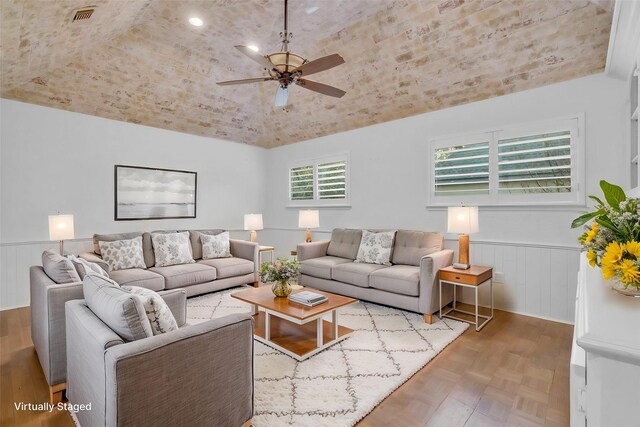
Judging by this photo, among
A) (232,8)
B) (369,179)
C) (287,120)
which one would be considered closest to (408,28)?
(232,8)

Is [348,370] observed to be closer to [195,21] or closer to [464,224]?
[464,224]

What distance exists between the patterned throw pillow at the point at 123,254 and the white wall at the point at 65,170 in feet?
2.17

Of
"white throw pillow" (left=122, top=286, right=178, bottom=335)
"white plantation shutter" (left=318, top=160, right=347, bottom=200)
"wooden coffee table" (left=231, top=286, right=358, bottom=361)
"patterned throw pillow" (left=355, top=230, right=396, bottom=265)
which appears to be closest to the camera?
"white throw pillow" (left=122, top=286, right=178, bottom=335)

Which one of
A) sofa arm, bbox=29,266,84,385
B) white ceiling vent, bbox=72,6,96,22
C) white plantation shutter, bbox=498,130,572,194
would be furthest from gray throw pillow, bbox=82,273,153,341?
white plantation shutter, bbox=498,130,572,194

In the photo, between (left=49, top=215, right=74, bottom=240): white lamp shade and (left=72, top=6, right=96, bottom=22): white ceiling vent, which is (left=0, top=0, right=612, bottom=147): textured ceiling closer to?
(left=72, top=6, right=96, bottom=22): white ceiling vent

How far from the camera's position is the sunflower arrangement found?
1.00 meters

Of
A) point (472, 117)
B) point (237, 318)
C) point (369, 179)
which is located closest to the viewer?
point (237, 318)

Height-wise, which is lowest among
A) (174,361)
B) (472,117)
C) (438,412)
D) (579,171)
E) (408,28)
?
(438,412)

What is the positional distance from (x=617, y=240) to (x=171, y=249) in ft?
15.5

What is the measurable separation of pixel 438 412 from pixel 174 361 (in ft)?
5.35

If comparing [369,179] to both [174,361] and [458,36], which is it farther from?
[174,361]

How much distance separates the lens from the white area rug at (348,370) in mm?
1980

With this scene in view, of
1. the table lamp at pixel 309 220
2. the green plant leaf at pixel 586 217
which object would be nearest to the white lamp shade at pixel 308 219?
the table lamp at pixel 309 220

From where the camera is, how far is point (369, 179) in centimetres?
514
